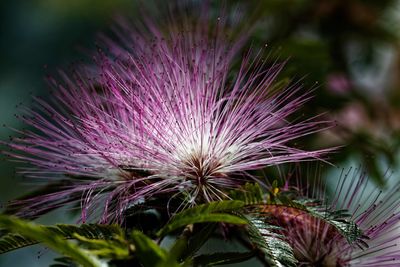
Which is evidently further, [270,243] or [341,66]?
[341,66]

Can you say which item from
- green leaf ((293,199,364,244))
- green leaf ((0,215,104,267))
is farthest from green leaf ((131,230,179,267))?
green leaf ((293,199,364,244))

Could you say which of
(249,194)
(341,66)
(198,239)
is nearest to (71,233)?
(198,239)

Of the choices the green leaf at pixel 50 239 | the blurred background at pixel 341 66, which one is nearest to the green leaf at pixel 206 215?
the green leaf at pixel 50 239

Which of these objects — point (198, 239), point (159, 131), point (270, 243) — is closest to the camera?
point (270, 243)

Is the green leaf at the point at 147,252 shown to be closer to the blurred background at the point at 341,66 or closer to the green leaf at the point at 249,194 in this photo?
the green leaf at the point at 249,194

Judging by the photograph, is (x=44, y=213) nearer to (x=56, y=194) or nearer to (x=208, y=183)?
(x=56, y=194)

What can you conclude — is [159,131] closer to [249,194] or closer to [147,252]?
[249,194]

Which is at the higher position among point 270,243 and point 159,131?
point 159,131
